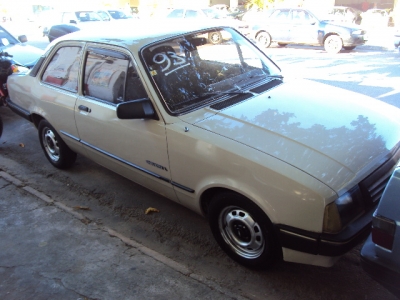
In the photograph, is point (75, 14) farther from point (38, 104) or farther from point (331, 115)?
point (331, 115)

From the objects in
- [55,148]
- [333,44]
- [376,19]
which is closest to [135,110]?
[55,148]

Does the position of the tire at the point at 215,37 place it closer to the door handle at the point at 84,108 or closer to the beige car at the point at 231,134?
the beige car at the point at 231,134

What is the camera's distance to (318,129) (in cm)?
283

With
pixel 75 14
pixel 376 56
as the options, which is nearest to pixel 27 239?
pixel 376 56

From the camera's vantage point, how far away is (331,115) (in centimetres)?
306

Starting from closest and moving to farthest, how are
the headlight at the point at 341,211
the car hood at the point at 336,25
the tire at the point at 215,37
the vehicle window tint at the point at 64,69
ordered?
the headlight at the point at 341,211, the tire at the point at 215,37, the vehicle window tint at the point at 64,69, the car hood at the point at 336,25

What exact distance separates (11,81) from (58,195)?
1.96 meters

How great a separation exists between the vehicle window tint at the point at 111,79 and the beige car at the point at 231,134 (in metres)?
0.01

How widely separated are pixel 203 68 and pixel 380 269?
229 centimetres

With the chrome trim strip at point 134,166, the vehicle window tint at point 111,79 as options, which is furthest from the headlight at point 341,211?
the vehicle window tint at point 111,79

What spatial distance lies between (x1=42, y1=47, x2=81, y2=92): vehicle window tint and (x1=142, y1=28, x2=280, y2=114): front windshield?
1.09m

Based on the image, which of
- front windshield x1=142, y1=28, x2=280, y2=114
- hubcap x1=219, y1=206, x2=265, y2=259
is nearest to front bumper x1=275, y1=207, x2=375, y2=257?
hubcap x1=219, y1=206, x2=265, y2=259

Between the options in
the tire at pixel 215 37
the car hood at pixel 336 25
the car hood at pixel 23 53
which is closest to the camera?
the tire at pixel 215 37

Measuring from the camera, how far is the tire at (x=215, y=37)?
3.90m
